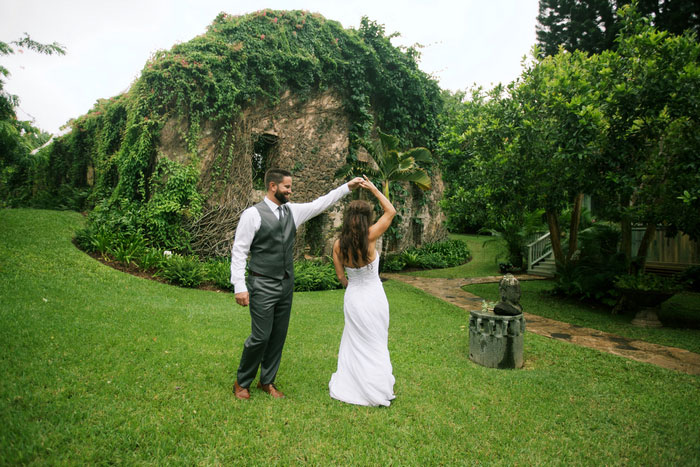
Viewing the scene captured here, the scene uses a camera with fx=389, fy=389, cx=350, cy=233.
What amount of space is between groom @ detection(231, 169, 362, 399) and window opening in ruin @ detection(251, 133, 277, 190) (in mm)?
8383

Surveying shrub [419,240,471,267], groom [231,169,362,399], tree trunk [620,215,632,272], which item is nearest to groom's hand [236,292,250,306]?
groom [231,169,362,399]

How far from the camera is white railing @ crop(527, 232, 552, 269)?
13977mm

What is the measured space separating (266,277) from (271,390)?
1059mm

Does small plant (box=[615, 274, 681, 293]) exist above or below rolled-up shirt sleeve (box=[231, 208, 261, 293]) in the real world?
below

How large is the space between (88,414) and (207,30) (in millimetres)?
10570

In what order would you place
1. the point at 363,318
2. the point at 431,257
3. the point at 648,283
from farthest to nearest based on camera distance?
the point at 431,257, the point at 648,283, the point at 363,318

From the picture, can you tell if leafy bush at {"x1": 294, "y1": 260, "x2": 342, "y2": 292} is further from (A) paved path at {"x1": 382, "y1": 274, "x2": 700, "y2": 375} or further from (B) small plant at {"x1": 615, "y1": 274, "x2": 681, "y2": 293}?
(B) small plant at {"x1": 615, "y1": 274, "x2": 681, "y2": 293}

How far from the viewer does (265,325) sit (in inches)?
128

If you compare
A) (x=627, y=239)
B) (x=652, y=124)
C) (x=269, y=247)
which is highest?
(x=652, y=124)

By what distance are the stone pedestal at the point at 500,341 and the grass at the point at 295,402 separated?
187mm

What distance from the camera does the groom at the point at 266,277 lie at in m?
3.25

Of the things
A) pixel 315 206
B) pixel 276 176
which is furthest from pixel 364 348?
pixel 276 176

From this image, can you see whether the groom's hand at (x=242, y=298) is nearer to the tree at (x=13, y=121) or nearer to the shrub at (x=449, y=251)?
the tree at (x=13, y=121)

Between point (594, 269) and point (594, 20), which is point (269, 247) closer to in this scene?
point (594, 269)
